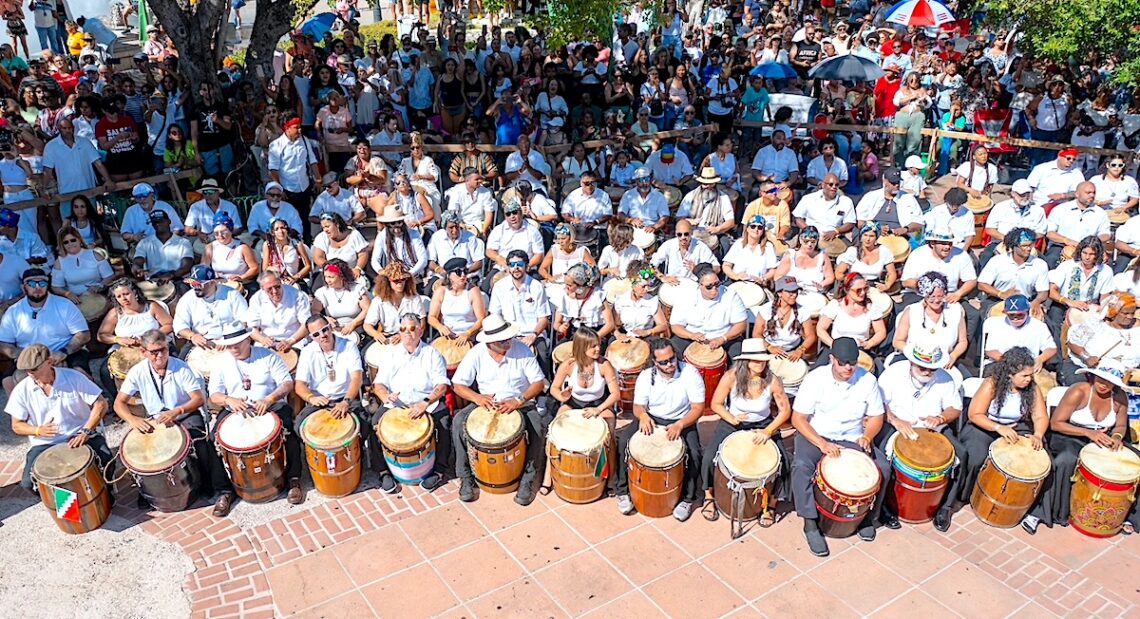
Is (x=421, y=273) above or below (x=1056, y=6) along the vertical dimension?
below

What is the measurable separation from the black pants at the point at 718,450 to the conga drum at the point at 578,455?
782 mm

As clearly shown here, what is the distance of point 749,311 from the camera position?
9336mm

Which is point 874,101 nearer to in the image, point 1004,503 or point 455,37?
→ point 455,37

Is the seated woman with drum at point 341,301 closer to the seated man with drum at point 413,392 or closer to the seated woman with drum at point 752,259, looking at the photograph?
the seated man with drum at point 413,392

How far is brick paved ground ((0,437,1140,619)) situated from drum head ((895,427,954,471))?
0.67 metres

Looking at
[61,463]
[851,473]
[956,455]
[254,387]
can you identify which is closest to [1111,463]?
[956,455]

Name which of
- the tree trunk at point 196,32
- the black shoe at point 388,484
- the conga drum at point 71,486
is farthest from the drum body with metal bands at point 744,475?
the tree trunk at point 196,32

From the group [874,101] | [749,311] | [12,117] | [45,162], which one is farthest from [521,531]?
[874,101]

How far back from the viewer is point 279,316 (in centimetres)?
880

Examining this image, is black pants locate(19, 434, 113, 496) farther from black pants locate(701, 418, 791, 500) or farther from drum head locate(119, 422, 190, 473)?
black pants locate(701, 418, 791, 500)

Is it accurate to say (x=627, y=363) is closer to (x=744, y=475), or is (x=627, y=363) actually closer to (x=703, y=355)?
(x=703, y=355)

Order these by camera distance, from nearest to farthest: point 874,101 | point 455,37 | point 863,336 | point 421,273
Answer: point 863,336
point 421,273
point 874,101
point 455,37

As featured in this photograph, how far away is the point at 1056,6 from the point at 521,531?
11608 mm

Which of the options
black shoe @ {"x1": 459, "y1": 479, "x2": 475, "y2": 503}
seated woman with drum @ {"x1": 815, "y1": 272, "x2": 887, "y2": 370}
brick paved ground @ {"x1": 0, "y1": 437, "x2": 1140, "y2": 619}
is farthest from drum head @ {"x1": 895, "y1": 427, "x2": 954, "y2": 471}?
black shoe @ {"x1": 459, "y1": 479, "x2": 475, "y2": 503}
